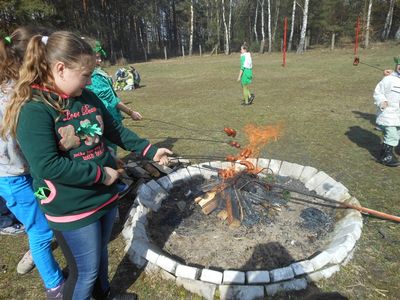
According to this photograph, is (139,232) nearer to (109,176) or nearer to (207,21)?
(109,176)

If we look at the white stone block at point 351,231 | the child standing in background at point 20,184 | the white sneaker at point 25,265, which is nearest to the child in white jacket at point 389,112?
the white stone block at point 351,231

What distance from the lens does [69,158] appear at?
1887 millimetres

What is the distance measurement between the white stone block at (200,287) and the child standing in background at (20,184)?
1086 millimetres

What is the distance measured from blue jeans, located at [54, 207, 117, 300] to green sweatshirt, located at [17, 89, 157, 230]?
0.07 m

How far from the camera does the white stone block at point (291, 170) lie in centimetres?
438

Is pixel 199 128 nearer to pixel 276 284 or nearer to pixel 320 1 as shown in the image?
pixel 276 284

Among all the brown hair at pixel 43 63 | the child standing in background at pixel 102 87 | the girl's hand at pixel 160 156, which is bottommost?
the girl's hand at pixel 160 156

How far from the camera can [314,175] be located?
4.18 meters

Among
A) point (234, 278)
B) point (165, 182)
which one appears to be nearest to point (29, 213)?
point (234, 278)

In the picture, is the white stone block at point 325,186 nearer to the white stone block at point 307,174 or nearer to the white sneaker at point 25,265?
the white stone block at point 307,174

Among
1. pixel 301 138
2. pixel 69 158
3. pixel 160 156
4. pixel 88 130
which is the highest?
pixel 88 130

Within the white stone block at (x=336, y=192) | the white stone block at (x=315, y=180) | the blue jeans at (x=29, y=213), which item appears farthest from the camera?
the white stone block at (x=315, y=180)

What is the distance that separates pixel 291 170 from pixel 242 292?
227 centimetres

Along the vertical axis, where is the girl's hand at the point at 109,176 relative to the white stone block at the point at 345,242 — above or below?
above
